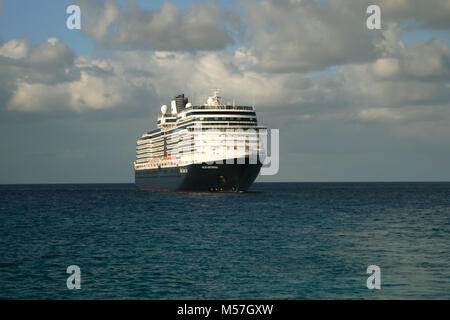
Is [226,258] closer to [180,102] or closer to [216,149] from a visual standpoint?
[216,149]

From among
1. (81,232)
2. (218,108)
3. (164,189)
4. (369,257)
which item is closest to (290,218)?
(81,232)

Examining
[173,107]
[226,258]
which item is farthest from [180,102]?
[226,258]

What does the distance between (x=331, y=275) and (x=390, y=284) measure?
3069 millimetres

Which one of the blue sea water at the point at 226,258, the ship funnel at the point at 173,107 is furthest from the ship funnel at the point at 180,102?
the blue sea water at the point at 226,258

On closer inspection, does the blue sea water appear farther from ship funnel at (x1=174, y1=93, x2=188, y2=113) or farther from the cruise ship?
ship funnel at (x1=174, y1=93, x2=188, y2=113)

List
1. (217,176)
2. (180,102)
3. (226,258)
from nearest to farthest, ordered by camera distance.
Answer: (226,258)
(217,176)
(180,102)

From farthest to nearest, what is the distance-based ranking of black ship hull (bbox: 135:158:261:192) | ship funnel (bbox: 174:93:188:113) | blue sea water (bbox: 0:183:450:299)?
1. ship funnel (bbox: 174:93:188:113)
2. black ship hull (bbox: 135:158:261:192)
3. blue sea water (bbox: 0:183:450:299)

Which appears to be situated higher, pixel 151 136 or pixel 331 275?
pixel 151 136

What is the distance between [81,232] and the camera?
157ft

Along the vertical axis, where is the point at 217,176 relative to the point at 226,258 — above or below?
above

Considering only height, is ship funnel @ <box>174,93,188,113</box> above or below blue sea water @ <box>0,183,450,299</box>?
above

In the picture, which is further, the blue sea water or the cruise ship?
the cruise ship

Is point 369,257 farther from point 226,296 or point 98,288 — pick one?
point 98,288

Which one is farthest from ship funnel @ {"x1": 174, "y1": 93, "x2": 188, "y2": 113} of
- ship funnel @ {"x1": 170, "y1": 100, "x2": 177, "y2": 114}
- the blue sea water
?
the blue sea water
